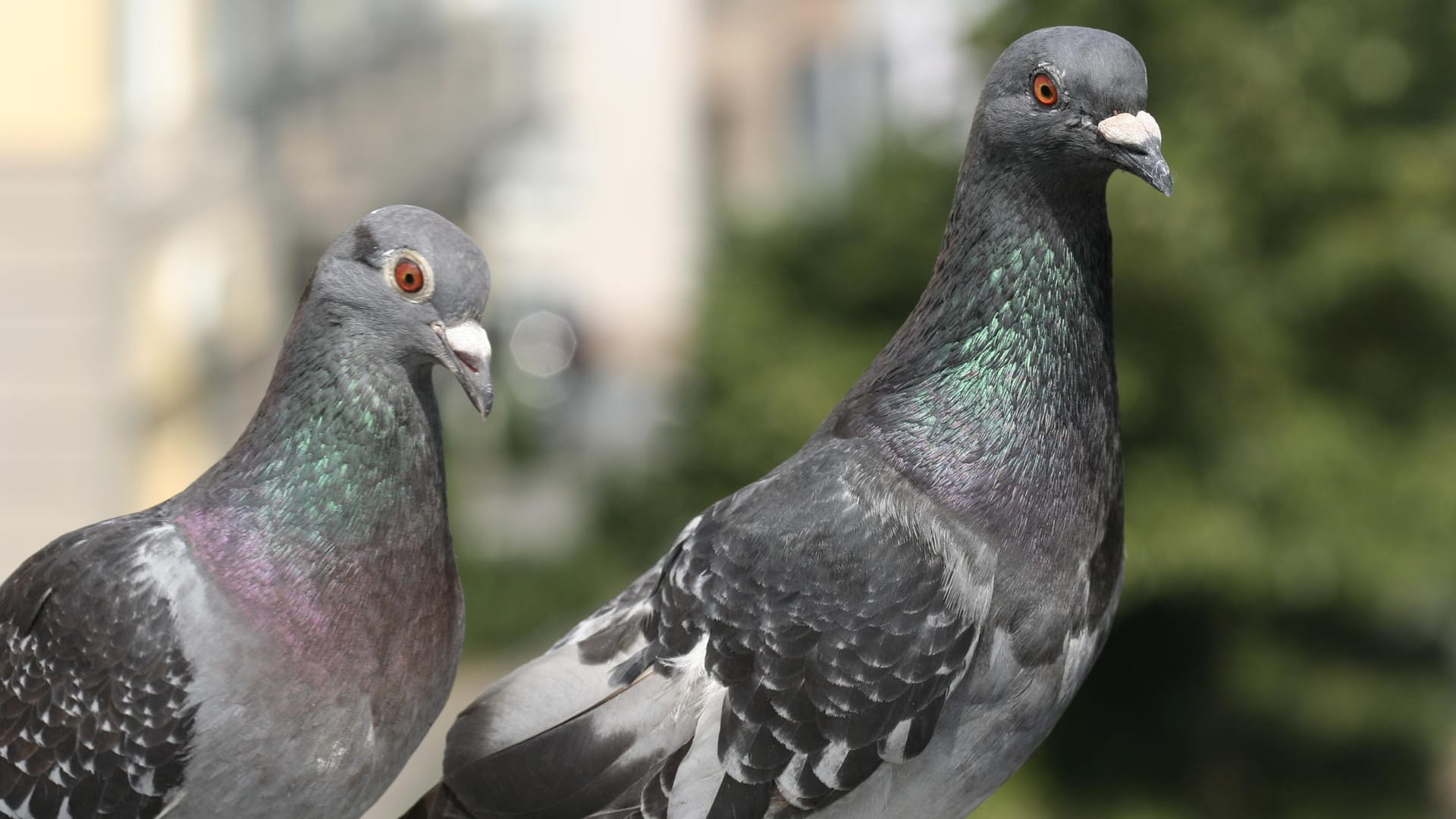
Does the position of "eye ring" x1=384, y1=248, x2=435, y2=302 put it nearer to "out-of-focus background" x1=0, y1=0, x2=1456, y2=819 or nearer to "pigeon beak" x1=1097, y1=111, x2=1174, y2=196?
"pigeon beak" x1=1097, y1=111, x2=1174, y2=196

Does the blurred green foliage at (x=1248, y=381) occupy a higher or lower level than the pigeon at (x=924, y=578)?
lower

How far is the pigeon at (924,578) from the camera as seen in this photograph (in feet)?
9.90

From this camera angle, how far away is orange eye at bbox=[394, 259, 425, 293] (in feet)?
9.73

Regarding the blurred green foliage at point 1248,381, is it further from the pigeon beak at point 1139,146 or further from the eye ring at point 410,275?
the eye ring at point 410,275

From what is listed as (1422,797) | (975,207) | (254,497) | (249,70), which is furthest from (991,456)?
(249,70)

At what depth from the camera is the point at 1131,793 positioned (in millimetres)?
10992

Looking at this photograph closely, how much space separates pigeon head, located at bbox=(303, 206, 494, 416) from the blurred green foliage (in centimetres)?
610

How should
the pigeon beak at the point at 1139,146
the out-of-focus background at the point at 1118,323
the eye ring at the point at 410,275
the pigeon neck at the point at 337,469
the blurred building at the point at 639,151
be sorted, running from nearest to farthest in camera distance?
the pigeon beak at the point at 1139,146 → the eye ring at the point at 410,275 → the pigeon neck at the point at 337,469 → the out-of-focus background at the point at 1118,323 → the blurred building at the point at 639,151

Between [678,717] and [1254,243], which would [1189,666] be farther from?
[678,717]

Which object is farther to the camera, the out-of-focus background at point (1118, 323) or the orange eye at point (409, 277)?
the out-of-focus background at point (1118, 323)

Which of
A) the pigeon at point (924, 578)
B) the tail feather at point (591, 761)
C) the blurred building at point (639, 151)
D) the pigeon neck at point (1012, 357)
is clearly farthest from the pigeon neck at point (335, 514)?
the blurred building at point (639, 151)

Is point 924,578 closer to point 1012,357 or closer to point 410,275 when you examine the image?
point 1012,357

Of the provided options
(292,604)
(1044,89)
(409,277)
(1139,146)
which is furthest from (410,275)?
(1139,146)

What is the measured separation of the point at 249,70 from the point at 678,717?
10922mm
